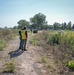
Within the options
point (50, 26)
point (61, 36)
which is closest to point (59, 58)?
point (61, 36)

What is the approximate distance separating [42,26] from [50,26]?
9.83m

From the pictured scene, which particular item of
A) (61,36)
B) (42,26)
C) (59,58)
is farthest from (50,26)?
(59,58)

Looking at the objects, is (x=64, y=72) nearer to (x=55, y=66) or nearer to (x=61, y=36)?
(x=55, y=66)

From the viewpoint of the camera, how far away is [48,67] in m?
10.6

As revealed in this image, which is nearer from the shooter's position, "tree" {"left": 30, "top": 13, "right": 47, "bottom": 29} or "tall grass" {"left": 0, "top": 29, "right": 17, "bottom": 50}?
"tall grass" {"left": 0, "top": 29, "right": 17, "bottom": 50}

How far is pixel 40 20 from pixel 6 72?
107897mm

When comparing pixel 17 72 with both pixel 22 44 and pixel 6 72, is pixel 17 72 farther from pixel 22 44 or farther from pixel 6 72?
pixel 22 44

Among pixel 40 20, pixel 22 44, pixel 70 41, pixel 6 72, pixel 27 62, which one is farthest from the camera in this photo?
pixel 40 20

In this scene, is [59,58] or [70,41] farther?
[70,41]

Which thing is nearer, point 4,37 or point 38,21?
point 4,37

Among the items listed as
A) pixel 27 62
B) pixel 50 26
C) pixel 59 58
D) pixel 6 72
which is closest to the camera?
pixel 6 72

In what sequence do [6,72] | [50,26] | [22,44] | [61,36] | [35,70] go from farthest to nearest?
1. [50,26]
2. [61,36]
3. [22,44]
4. [35,70]
5. [6,72]

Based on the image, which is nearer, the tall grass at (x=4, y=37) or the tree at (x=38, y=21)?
the tall grass at (x=4, y=37)

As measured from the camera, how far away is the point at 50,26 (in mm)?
A: 126062
